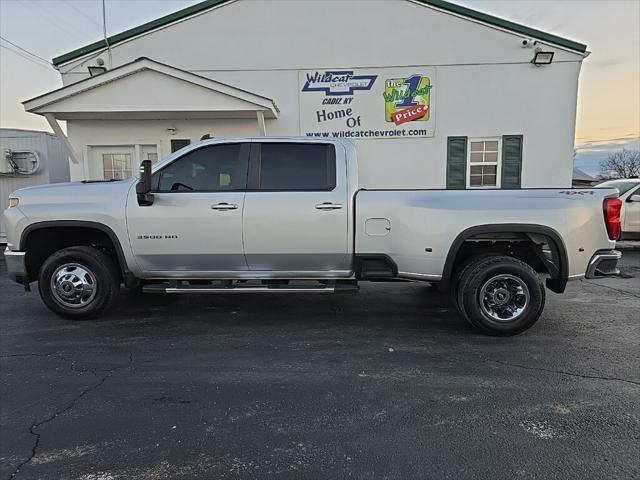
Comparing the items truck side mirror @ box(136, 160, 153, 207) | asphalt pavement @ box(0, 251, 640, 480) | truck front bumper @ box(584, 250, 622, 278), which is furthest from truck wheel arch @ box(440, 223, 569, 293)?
truck side mirror @ box(136, 160, 153, 207)

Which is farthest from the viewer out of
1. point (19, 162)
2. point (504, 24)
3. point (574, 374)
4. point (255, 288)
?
point (19, 162)

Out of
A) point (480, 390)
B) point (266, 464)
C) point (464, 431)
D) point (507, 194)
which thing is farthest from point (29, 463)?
point (507, 194)

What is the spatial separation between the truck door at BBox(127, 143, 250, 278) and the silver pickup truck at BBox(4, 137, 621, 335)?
0.01m

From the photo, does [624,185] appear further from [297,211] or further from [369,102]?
[297,211]

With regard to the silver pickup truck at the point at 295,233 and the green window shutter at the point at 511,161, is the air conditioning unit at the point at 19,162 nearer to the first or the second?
the silver pickup truck at the point at 295,233

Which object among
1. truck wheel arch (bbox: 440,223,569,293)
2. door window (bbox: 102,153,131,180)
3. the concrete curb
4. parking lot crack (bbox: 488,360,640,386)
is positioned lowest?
parking lot crack (bbox: 488,360,640,386)

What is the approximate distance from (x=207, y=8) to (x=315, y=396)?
11057 millimetres

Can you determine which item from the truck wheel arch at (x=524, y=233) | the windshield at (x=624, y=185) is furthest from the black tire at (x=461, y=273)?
the windshield at (x=624, y=185)

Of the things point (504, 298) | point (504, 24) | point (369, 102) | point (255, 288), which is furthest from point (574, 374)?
point (504, 24)

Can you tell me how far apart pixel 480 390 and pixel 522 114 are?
9.78 metres

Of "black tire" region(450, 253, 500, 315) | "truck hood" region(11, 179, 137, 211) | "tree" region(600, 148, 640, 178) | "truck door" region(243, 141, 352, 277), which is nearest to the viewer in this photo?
"black tire" region(450, 253, 500, 315)

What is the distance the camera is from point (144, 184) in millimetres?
4836

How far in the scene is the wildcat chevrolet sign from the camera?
1164 cm

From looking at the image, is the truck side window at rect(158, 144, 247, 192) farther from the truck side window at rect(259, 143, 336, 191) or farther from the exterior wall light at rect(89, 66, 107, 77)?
the exterior wall light at rect(89, 66, 107, 77)
